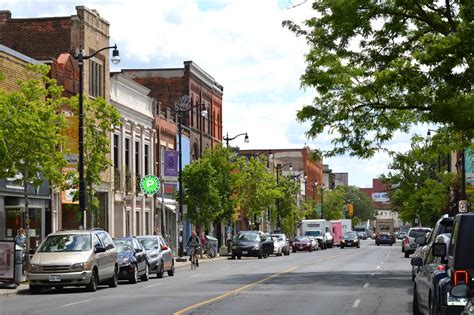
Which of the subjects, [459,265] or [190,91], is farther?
[190,91]

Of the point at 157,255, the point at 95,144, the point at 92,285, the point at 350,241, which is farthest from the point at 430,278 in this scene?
the point at 350,241

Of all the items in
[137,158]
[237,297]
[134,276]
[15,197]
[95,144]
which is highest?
[137,158]

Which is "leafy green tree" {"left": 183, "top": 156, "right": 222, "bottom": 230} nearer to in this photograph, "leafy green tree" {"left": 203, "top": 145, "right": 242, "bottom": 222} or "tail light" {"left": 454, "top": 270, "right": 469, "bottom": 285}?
"leafy green tree" {"left": 203, "top": 145, "right": 242, "bottom": 222}

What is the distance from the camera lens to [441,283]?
13.9 m

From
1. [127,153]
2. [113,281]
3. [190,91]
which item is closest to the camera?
[113,281]

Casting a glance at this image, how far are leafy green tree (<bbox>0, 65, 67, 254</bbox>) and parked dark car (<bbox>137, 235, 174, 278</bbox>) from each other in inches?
175

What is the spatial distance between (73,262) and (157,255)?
29.0ft

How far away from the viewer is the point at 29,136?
32.1 meters

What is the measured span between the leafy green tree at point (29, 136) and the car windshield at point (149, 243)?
4.49 metres

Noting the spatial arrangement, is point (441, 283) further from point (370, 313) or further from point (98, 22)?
point (98, 22)

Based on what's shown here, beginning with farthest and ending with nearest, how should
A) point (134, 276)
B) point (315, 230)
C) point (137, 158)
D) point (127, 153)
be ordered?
point (315, 230) → point (137, 158) → point (127, 153) → point (134, 276)

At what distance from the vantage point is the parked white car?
230 feet

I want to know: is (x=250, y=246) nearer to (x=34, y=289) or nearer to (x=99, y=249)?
(x=99, y=249)

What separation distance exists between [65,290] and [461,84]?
44.2 feet
